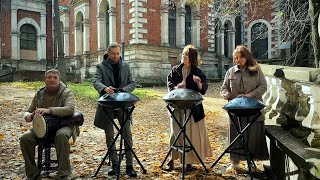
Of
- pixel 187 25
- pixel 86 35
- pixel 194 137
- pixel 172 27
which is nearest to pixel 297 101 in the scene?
pixel 194 137

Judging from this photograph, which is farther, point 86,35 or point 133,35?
point 86,35

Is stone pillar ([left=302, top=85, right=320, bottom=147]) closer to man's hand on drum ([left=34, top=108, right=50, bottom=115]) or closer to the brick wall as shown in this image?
man's hand on drum ([left=34, top=108, right=50, bottom=115])

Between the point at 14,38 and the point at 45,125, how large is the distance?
988 inches

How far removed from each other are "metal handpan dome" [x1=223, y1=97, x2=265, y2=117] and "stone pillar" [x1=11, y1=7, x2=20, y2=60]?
26003 mm

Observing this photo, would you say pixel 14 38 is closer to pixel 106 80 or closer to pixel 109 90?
pixel 106 80

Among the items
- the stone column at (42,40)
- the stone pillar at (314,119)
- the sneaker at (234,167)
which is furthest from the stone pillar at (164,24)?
the stone pillar at (314,119)

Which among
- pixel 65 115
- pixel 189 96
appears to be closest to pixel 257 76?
pixel 189 96

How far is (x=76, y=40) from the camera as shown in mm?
29734

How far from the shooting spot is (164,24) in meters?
23.3

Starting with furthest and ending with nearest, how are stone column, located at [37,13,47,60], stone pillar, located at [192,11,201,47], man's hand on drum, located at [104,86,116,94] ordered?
stone column, located at [37,13,47,60] → stone pillar, located at [192,11,201,47] → man's hand on drum, located at [104,86,116,94]

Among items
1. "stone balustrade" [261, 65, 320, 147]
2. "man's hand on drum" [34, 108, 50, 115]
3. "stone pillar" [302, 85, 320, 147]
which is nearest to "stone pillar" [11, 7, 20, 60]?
"man's hand on drum" [34, 108, 50, 115]

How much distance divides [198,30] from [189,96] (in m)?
20.9

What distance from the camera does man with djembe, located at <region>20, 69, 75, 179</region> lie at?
15.4 feet

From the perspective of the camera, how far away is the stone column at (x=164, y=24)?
2317cm
